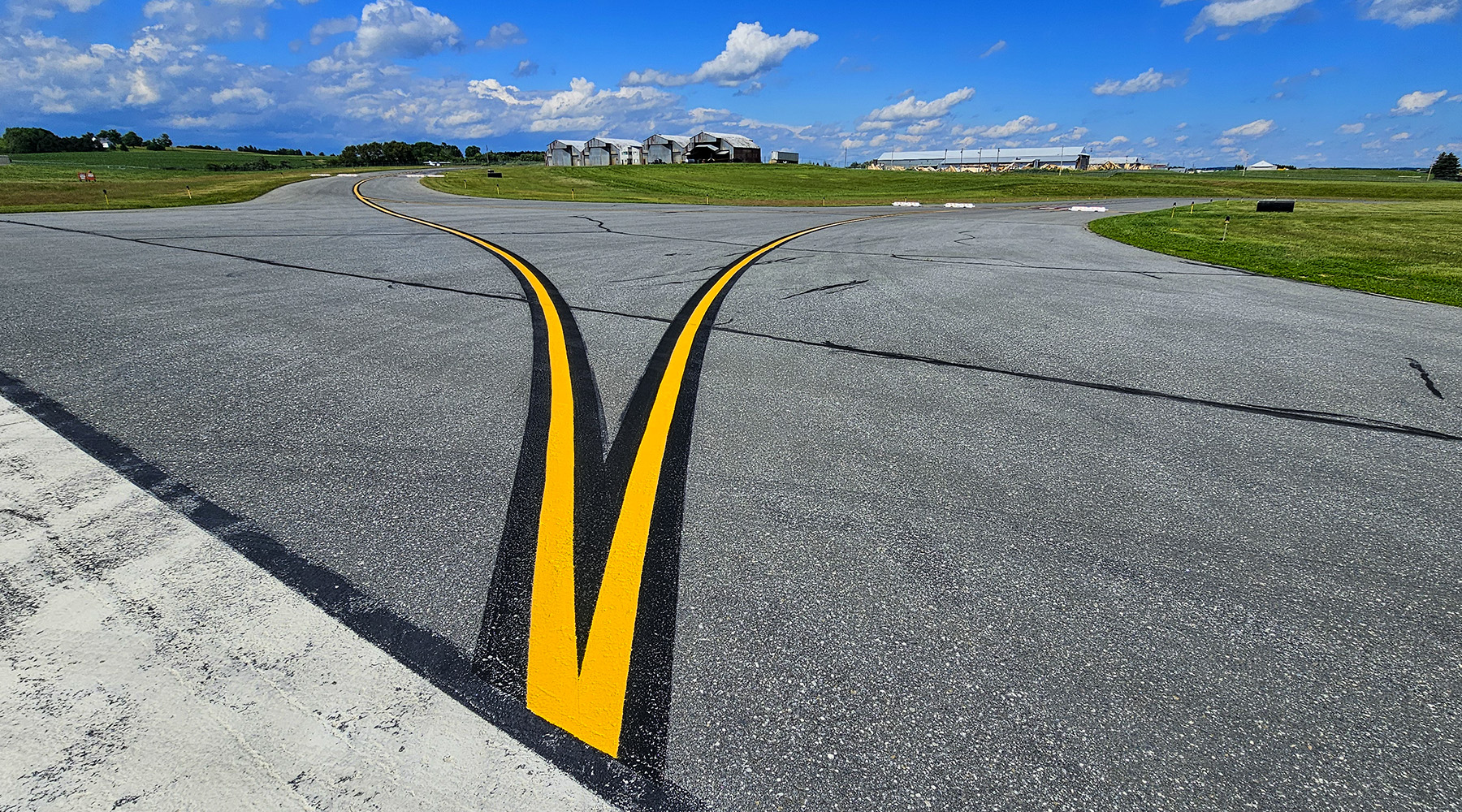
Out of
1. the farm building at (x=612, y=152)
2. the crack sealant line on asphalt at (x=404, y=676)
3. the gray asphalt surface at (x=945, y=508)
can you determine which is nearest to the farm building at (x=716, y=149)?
the farm building at (x=612, y=152)

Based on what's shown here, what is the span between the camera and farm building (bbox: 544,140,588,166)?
267ft

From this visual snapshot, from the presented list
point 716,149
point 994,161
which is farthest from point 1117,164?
point 716,149

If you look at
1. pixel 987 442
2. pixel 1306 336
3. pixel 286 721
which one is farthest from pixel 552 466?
pixel 1306 336

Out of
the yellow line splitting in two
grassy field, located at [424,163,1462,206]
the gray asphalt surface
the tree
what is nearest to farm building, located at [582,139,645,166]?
grassy field, located at [424,163,1462,206]

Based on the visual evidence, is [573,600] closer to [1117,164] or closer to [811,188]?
[811,188]

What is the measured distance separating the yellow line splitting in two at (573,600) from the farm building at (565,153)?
84.7 meters

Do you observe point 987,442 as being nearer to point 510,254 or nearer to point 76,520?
point 76,520

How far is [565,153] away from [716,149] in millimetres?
19348

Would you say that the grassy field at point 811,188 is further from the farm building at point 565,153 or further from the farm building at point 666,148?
the farm building at point 565,153

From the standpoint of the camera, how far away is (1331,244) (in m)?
15.6

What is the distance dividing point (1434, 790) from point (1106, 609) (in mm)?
788

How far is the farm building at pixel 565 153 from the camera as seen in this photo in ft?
267

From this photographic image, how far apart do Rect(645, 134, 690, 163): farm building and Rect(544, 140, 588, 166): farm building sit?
8.24 meters

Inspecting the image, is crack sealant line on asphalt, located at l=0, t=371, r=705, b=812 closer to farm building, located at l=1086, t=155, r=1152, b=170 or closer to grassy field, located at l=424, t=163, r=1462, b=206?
grassy field, located at l=424, t=163, r=1462, b=206
